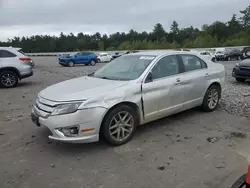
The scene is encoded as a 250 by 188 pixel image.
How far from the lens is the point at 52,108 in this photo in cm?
404

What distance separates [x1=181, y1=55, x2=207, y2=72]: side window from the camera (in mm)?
5639

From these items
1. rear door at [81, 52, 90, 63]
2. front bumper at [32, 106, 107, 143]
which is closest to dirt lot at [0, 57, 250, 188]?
front bumper at [32, 106, 107, 143]

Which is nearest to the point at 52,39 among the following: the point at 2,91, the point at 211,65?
the point at 2,91

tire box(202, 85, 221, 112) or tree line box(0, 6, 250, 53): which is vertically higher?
tree line box(0, 6, 250, 53)

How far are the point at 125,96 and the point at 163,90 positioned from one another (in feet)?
3.04

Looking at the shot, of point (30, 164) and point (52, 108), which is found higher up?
point (52, 108)

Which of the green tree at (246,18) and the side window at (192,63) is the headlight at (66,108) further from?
the green tree at (246,18)

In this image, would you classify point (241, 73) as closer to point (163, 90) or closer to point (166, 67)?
point (166, 67)

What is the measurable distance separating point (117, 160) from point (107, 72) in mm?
2051

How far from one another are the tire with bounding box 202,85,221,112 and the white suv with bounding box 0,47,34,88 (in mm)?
7994

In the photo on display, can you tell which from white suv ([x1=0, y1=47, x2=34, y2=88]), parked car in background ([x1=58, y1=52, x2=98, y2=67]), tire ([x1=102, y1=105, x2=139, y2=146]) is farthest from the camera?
parked car in background ([x1=58, y1=52, x2=98, y2=67])

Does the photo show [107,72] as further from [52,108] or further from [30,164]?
[30,164]

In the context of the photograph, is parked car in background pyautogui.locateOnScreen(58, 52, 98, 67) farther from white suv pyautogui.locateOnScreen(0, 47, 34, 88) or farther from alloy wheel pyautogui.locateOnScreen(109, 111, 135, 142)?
alloy wheel pyautogui.locateOnScreen(109, 111, 135, 142)

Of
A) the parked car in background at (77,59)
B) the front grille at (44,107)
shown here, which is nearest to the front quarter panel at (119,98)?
the front grille at (44,107)
